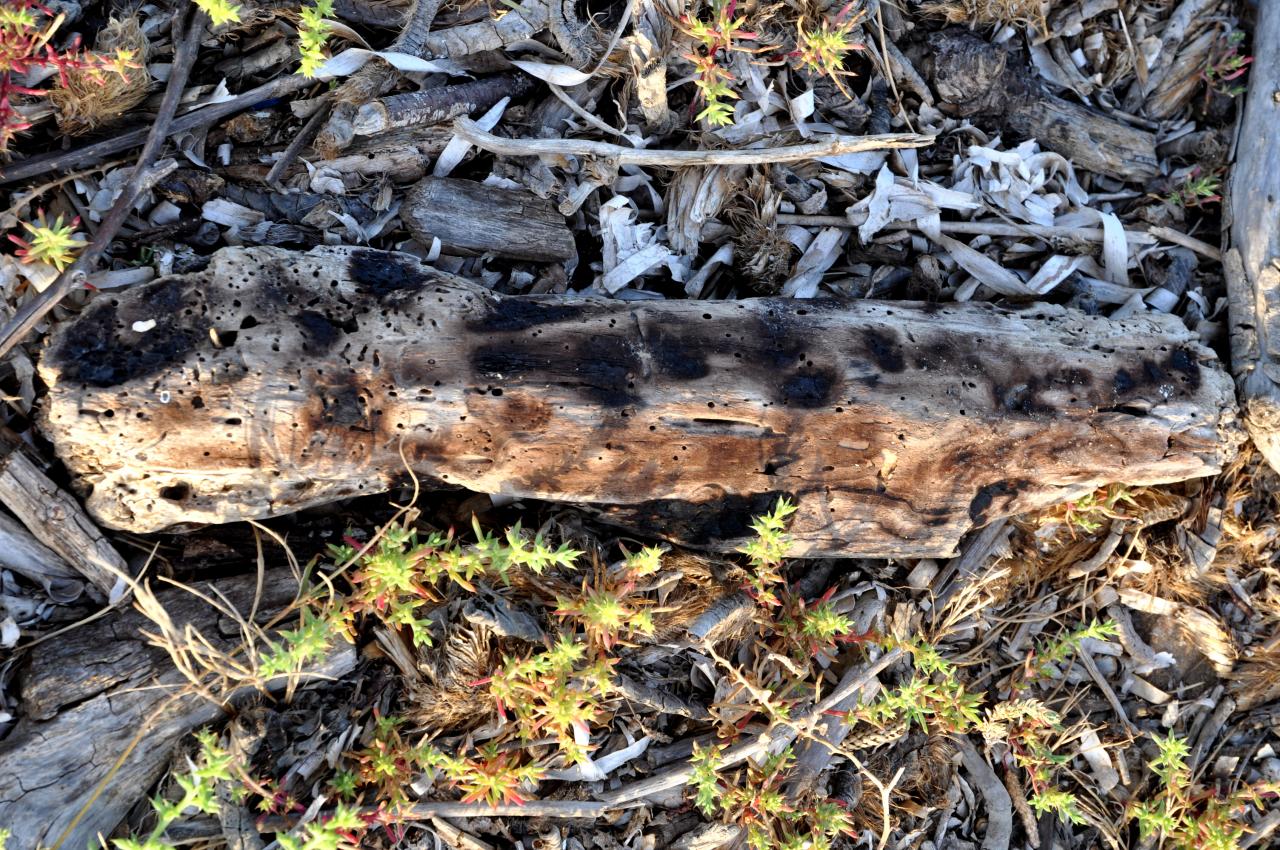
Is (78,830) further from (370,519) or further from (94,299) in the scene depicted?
(94,299)

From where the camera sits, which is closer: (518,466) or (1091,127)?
(518,466)

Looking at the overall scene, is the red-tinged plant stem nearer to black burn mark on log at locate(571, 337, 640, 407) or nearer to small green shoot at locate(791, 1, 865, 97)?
black burn mark on log at locate(571, 337, 640, 407)

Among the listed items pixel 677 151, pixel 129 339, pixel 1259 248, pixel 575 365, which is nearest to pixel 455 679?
pixel 575 365

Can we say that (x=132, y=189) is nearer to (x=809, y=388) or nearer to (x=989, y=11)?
(x=809, y=388)

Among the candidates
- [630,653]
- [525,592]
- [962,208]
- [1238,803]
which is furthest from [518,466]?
[1238,803]

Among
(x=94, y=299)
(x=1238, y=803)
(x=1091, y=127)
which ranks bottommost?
(x=1238, y=803)

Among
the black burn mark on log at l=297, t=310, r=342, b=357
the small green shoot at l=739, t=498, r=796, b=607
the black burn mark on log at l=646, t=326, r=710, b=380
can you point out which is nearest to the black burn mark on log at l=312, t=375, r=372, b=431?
the black burn mark on log at l=297, t=310, r=342, b=357
